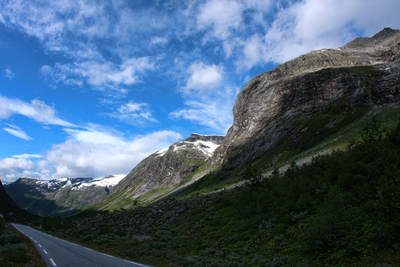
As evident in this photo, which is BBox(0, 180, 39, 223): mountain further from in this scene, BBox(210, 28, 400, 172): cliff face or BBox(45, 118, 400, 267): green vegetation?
BBox(45, 118, 400, 267): green vegetation

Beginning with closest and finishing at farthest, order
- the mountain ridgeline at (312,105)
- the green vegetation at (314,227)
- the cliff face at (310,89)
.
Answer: the green vegetation at (314,227) → the mountain ridgeline at (312,105) → the cliff face at (310,89)

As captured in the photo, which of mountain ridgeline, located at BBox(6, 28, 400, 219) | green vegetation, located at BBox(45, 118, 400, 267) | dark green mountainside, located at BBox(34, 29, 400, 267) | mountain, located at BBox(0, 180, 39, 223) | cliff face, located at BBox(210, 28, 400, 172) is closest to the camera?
green vegetation, located at BBox(45, 118, 400, 267)

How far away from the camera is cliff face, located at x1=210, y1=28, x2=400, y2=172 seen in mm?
63812

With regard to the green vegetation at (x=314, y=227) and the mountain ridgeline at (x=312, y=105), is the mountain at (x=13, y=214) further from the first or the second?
the green vegetation at (x=314, y=227)

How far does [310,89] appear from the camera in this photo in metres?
82.3

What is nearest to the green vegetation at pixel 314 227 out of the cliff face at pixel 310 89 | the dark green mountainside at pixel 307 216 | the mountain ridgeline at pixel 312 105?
the dark green mountainside at pixel 307 216

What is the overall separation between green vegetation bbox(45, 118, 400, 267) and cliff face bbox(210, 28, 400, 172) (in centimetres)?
5546

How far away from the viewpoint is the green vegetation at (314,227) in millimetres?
9328

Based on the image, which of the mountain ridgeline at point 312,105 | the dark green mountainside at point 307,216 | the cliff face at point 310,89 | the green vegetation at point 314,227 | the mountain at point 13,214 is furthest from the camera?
the mountain at point 13,214

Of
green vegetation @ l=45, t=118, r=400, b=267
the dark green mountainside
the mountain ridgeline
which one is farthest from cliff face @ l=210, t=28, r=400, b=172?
green vegetation @ l=45, t=118, r=400, b=267

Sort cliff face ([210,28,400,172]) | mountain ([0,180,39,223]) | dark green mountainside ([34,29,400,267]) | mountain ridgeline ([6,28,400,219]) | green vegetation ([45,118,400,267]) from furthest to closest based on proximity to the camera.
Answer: mountain ([0,180,39,223]), cliff face ([210,28,400,172]), mountain ridgeline ([6,28,400,219]), dark green mountainside ([34,29,400,267]), green vegetation ([45,118,400,267])

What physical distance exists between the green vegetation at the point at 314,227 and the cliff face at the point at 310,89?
55.5 m

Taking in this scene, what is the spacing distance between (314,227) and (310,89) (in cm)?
8617

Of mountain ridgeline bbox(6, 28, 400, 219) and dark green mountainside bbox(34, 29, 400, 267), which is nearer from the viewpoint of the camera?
dark green mountainside bbox(34, 29, 400, 267)
